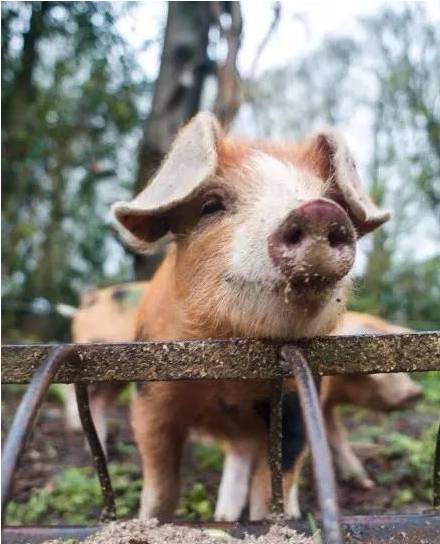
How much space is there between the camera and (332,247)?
1742 mm

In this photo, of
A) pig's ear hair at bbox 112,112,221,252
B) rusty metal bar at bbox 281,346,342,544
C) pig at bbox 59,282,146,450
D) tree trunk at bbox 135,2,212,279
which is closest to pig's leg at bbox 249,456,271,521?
pig's ear hair at bbox 112,112,221,252

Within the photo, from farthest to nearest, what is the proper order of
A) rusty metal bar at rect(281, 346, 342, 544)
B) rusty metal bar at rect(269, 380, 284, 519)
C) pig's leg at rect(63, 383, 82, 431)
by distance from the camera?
pig's leg at rect(63, 383, 82, 431)
rusty metal bar at rect(269, 380, 284, 519)
rusty metal bar at rect(281, 346, 342, 544)

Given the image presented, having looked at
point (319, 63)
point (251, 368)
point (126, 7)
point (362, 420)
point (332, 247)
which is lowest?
point (362, 420)

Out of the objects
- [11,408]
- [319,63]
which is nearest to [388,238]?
[319,63]

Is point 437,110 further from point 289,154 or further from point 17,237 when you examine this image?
point 289,154

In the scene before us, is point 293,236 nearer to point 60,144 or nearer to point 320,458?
point 320,458

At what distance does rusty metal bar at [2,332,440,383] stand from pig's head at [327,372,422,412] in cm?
319

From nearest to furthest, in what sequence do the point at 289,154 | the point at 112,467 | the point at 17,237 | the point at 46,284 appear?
the point at 289,154, the point at 112,467, the point at 17,237, the point at 46,284

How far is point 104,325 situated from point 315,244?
Result: 4.26 meters

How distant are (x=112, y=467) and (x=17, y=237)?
5.29 meters

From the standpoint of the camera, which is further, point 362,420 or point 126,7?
point 362,420

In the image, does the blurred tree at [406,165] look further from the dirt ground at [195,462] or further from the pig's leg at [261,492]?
the pig's leg at [261,492]

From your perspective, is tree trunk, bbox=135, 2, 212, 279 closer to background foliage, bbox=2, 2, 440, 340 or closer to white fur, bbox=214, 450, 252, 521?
background foliage, bbox=2, 2, 440, 340

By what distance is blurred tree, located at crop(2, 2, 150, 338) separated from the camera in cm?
667
